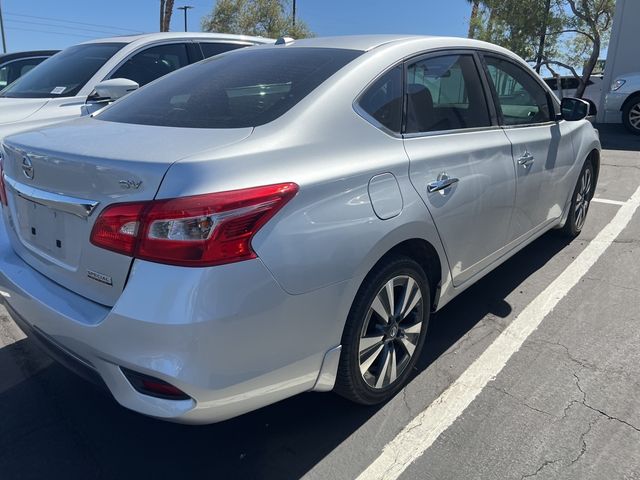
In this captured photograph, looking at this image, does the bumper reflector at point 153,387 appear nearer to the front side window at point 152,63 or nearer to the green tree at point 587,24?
the front side window at point 152,63

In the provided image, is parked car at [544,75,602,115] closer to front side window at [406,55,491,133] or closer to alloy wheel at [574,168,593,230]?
alloy wheel at [574,168,593,230]

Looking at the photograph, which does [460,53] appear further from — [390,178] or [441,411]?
[441,411]

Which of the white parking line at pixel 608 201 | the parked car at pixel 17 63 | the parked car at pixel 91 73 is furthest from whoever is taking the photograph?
the parked car at pixel 17 63

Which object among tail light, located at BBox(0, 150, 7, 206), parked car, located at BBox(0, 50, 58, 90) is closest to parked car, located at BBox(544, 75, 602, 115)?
parked car, located at BBox(0, 50, 58, 90)

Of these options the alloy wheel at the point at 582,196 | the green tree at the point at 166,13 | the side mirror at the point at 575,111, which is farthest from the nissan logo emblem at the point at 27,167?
the green tree at the point at 166,13

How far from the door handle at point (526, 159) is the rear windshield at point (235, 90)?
1320 mm

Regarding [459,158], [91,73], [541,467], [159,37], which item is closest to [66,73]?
[91,73]

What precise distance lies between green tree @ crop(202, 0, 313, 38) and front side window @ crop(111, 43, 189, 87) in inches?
947

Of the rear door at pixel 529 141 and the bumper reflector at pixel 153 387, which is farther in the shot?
the rear door at pixel 529 141

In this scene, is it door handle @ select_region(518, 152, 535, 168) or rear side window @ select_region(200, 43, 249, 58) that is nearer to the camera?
door handle @ select_region(518, 152, 535, 168)

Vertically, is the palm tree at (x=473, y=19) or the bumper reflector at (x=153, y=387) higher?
the palm tree at (x=473, y=19)

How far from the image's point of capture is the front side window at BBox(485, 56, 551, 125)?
3.42 meters

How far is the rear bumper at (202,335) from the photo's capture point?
1.79m

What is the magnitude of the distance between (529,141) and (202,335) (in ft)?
8.46
